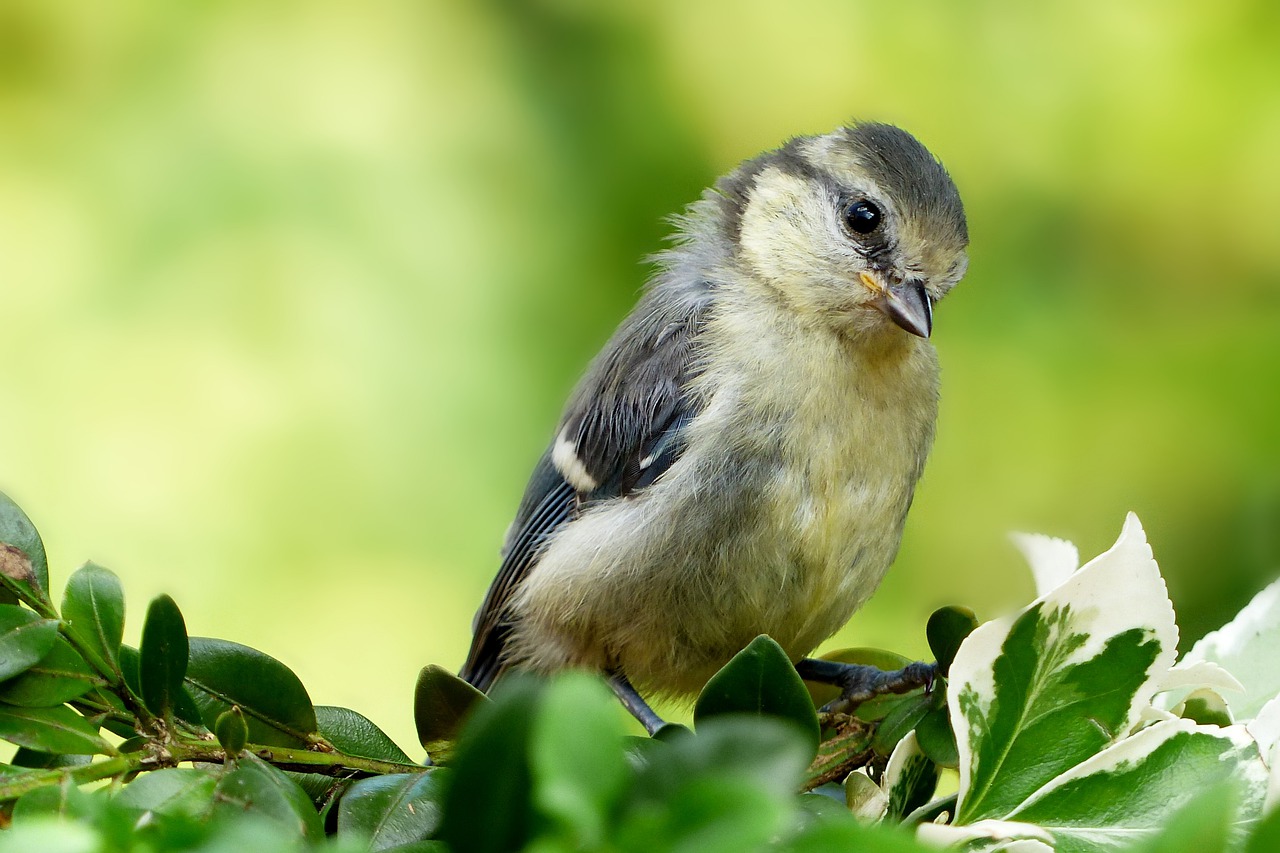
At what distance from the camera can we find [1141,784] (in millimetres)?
Result: 508

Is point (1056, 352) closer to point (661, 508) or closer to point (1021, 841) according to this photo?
point (661, 508)

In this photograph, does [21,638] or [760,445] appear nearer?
[21,638]

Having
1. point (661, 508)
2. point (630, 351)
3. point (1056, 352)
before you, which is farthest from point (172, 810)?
point (1056, 352)

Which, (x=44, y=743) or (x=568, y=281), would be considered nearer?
(x=44, y=743)

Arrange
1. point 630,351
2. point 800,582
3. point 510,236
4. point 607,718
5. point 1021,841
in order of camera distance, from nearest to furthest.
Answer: point 607,718 → point 1021,841 → point 800,582 → point 630,351 → point 510,236

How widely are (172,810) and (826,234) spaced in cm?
88

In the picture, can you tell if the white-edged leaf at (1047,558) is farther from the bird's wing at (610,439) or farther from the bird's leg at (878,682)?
the bird's wing at (610,439)

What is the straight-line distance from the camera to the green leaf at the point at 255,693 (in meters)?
0.55

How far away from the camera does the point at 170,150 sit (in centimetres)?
184

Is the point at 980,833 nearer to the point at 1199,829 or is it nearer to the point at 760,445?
the point at 1199,829

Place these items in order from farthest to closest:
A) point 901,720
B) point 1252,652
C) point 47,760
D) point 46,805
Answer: point 1252,652 < point 901,720 < point 47,760 < point 46,805

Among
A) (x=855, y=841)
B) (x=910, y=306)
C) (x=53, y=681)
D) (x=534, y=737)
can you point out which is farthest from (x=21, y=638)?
(x=910, y=306)

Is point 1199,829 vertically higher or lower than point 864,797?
higher

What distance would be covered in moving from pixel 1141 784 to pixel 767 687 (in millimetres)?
151
